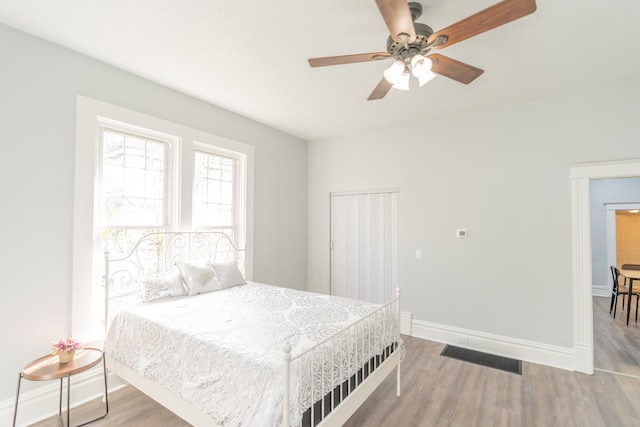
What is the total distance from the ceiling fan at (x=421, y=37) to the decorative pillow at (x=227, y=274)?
2297 mm

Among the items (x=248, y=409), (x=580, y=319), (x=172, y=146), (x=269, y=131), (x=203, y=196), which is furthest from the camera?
(x=269, y=131)

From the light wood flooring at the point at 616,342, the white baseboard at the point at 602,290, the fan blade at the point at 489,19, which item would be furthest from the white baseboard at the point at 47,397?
the white baseboard at the point at 602,290

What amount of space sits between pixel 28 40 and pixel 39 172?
1.00m

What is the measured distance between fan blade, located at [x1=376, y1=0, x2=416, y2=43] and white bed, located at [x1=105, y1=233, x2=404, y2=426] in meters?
1.71

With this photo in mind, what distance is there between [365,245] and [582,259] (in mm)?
2477

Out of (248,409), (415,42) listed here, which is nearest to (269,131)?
(415,42)

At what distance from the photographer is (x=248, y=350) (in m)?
1.68

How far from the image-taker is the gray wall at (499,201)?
10.0 feet

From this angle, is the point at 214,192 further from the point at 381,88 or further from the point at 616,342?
the point at 616,342

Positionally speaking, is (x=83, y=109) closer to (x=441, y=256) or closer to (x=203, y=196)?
(x=203, y=196)

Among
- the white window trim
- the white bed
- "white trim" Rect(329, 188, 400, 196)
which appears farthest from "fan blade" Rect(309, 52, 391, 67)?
"white trim" Rect(329, 188, 400, 196)

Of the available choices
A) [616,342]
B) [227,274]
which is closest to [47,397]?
[227,274]

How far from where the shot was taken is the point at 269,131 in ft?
14.2

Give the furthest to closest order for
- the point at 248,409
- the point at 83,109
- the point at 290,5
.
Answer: the point at 83,109 → the point at 290,5 → the point at 248,409
